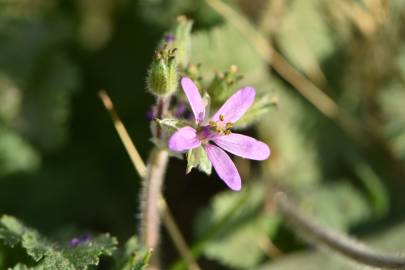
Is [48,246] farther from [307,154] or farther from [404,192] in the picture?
[404,192]

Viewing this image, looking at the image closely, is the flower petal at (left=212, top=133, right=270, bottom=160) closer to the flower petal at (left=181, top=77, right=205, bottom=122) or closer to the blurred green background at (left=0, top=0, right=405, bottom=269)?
the flower petal at (left=181, top=77, right=205, bottom=122)

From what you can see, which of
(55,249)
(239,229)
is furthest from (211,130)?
(239,229)

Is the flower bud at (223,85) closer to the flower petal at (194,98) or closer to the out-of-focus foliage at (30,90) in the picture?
the flower petal at (194,98)

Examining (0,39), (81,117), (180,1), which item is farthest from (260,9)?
(0,39)

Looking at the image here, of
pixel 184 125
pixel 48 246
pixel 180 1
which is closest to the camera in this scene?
pixel 184 125

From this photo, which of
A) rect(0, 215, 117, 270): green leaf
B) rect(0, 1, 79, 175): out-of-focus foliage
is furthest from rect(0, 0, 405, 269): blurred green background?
rect(0, 215, 117, 270): green leaf

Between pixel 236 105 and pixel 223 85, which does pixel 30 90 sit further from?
pixel 236 105

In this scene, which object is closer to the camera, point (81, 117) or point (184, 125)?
point (184, 125)

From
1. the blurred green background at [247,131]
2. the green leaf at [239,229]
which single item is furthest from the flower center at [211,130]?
the blurred green background at [247,131]
